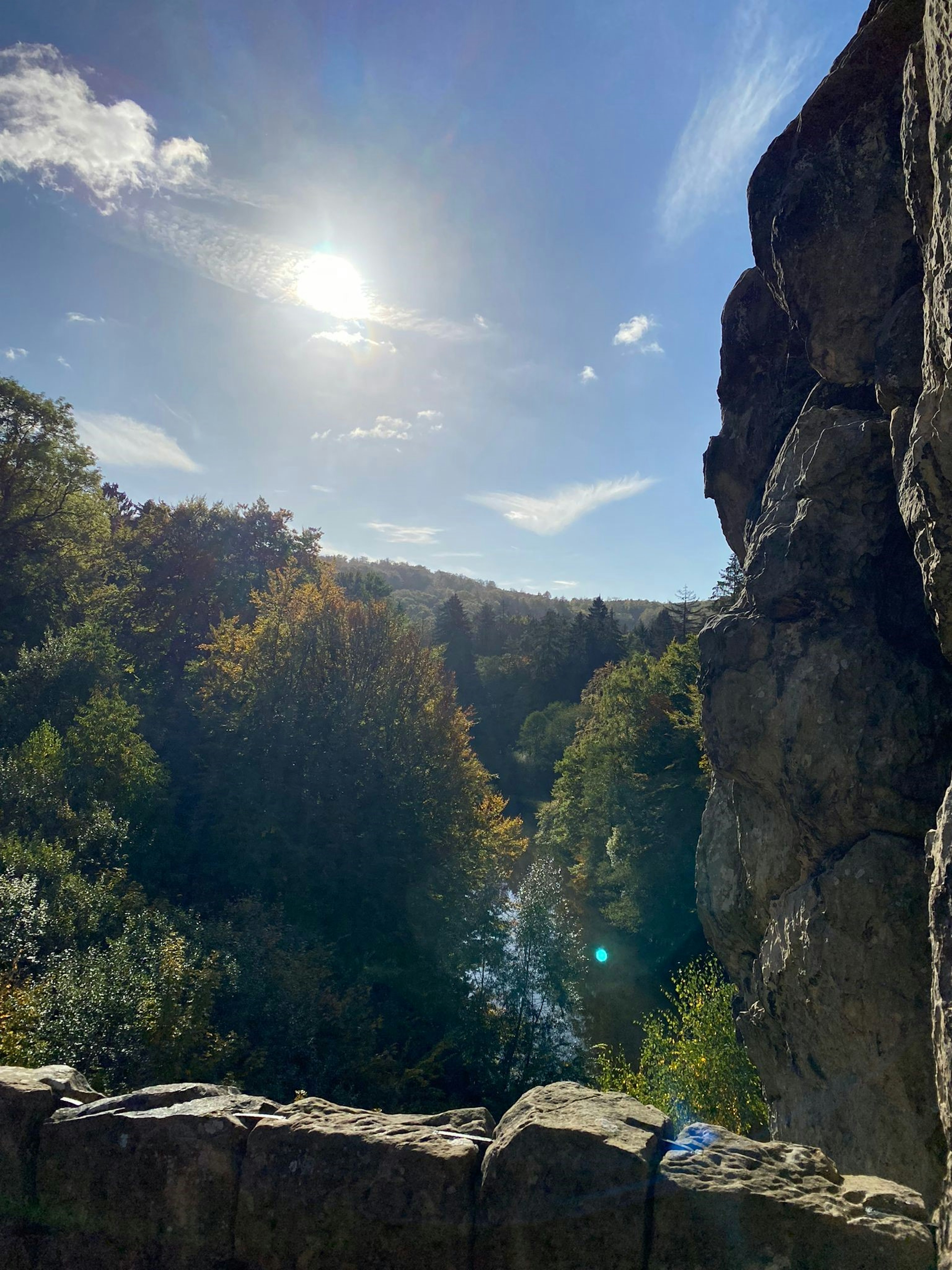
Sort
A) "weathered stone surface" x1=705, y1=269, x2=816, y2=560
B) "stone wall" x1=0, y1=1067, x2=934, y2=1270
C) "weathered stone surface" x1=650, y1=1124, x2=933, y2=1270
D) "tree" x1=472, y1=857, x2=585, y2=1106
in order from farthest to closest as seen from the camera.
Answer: "tree" x1=472, y1=857, x2=585, y2=1106
"weathered stone surface" x1=705, y1=269, x2=816, y2=560
"stone wall" x1=0, y1=1067, x2=934, y2=1270
"weathered stone surface" x1=650, y1=1124, x2=933, y2=1270

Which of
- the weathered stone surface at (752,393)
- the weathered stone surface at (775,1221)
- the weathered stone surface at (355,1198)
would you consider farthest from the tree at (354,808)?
the weathered stone surface at (775,1221)

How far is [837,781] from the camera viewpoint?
28.1ft

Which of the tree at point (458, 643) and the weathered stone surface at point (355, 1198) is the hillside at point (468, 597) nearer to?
the tree at point (458, 643)

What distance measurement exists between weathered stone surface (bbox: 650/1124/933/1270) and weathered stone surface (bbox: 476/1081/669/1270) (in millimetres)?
161

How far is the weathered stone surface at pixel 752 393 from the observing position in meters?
11.5

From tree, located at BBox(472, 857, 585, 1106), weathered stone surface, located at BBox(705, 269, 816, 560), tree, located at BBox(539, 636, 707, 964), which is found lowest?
tree, located at BBox(472, 857, 585, 1106)

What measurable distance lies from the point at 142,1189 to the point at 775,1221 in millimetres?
3979

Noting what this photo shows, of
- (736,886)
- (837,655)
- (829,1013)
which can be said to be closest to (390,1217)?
(829,1013)

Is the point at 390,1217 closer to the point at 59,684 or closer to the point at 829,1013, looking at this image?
the point at 829,1013

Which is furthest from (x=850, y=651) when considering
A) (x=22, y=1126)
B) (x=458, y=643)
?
(x=458, y=643)

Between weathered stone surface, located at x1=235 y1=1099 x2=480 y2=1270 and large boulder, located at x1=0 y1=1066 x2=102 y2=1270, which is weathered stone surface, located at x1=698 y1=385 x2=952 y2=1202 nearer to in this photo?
weathered stone surface, located at x1=235 y1=1099 x2=480 y2=1270

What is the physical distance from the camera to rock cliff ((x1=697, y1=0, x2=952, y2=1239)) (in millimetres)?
7312

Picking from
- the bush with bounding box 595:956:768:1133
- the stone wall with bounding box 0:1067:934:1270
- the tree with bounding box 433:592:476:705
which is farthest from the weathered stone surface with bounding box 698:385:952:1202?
the tree with bounding box 433:592:476:705

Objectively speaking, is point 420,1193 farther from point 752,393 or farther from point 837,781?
point 752,393
